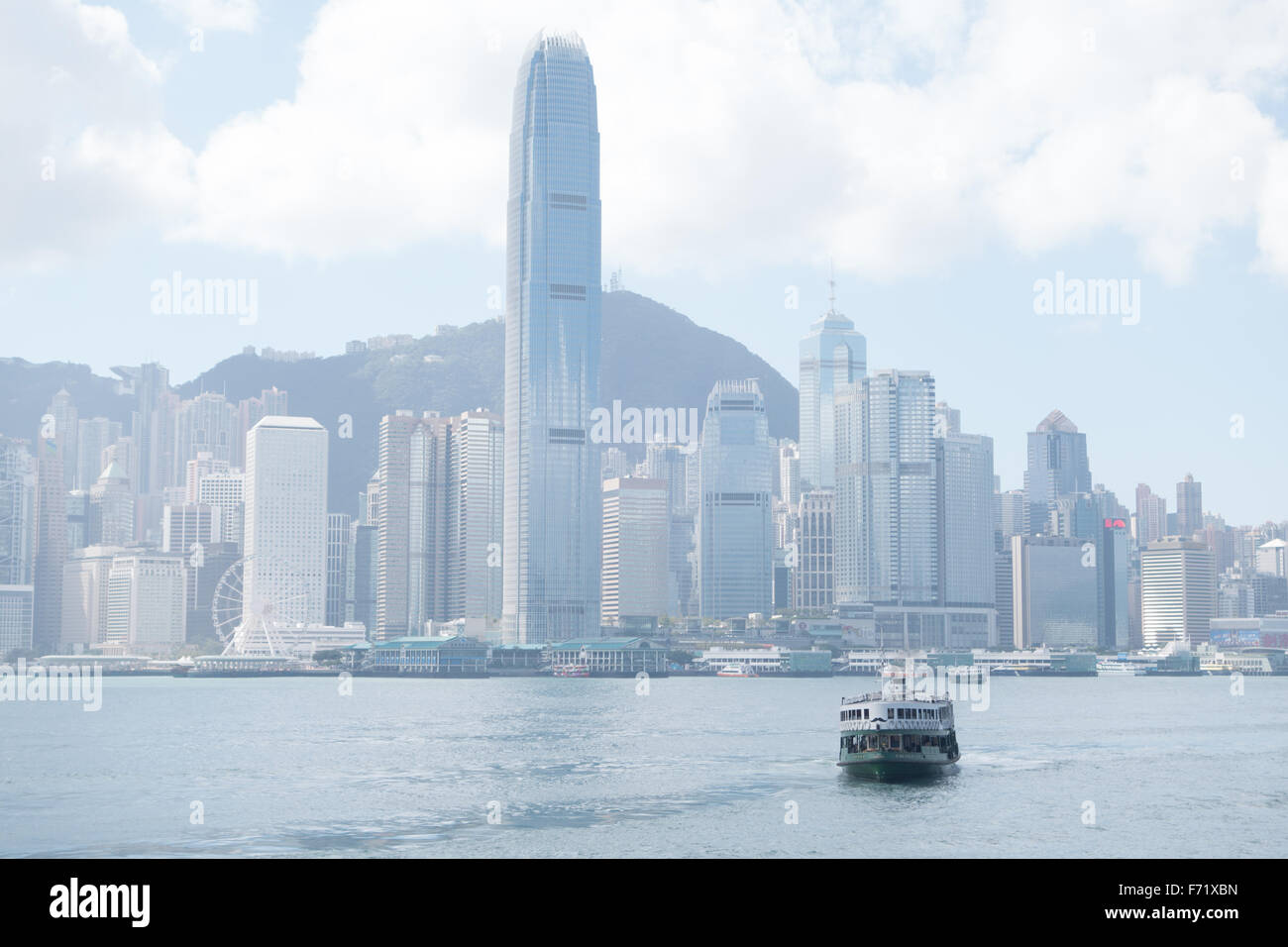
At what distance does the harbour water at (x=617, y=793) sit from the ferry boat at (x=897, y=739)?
5.71ft

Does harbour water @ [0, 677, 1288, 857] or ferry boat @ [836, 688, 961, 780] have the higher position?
ferry boat @ [836, 688, 961, 780]

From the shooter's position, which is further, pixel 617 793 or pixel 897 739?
pixel 897 739

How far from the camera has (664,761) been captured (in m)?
97.0

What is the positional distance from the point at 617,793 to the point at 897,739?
18.9 meters

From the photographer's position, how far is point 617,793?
252 feet

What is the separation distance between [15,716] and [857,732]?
114077 mm

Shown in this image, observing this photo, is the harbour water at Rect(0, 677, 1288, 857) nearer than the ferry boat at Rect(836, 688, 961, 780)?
Yes

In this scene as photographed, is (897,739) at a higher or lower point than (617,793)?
higher

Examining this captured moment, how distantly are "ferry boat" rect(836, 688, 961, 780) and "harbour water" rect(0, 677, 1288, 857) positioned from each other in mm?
1740

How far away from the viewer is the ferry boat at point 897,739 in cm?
8506

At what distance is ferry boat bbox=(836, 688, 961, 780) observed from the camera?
85062mm
